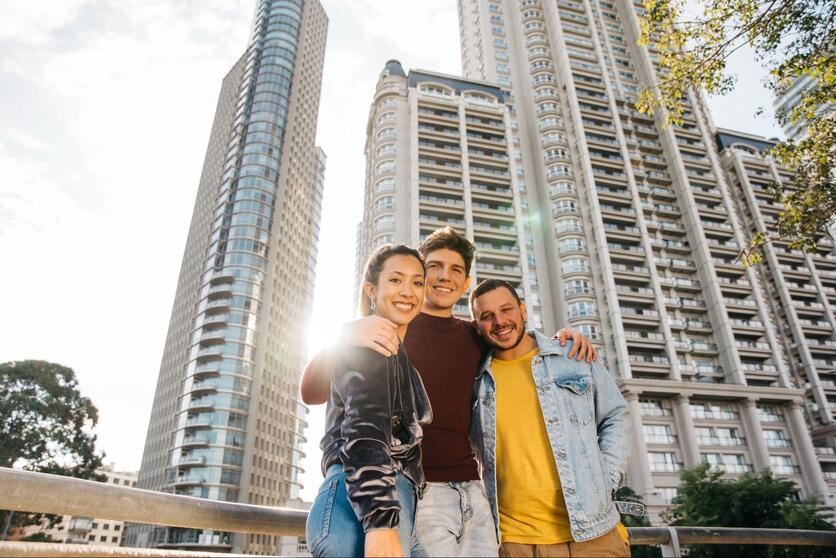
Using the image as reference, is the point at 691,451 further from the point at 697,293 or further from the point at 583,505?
the point at 583,505

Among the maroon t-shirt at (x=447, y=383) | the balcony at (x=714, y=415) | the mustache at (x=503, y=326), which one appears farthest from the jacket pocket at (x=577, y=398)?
the balcony at (x=714, y=415)

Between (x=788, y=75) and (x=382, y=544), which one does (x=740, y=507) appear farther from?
(x=382, y=544)

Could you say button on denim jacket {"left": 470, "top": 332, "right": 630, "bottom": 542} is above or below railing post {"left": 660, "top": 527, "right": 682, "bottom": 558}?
above

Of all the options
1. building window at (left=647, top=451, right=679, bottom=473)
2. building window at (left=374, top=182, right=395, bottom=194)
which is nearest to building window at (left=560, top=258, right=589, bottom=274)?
building window at (left=647, top=451, right=679, bottom=473)

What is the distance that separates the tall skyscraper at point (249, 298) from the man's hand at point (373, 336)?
57594 mm

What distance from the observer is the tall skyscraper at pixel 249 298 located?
57094 mm

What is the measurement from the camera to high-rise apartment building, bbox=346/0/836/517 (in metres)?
44.7

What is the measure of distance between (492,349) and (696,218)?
6160 cm

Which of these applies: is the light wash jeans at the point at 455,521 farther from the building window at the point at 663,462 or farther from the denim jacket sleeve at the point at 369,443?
the building window at the point at 663,462

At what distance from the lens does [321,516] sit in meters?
1.58

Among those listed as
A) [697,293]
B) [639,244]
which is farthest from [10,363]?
[697,293]

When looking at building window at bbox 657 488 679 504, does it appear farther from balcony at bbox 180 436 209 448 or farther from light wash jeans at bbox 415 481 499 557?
balcony at bbox 180 436 209 448

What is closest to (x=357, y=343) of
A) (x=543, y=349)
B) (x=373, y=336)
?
(x=373, y=336)

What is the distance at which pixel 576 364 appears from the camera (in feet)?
9.39
